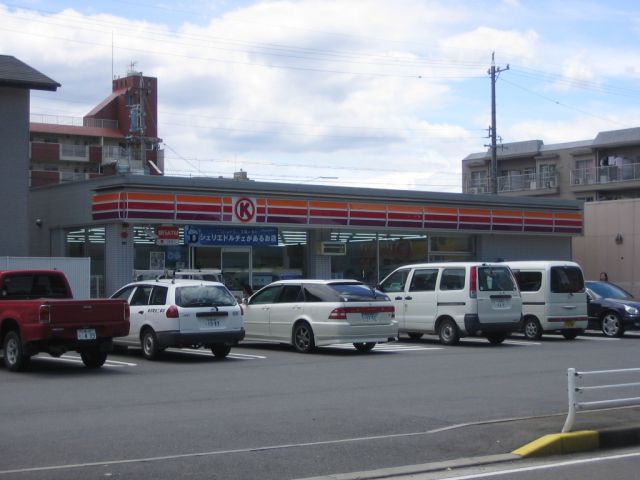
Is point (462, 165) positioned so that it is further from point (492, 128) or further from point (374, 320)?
point (374, 320)

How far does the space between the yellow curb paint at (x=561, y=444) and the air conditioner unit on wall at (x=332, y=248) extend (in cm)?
2252

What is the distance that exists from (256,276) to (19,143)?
855 centimetres

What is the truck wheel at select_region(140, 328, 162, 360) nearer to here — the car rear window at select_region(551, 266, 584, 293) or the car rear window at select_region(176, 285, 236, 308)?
the car rear window at select_region(176, 285, 236, 308)

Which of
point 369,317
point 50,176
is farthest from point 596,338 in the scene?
point 50,176

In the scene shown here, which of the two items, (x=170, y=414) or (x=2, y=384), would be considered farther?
(x=2, y=384)

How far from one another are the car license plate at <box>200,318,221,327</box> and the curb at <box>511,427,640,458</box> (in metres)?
9.93

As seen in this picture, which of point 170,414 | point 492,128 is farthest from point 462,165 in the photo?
point 170,414

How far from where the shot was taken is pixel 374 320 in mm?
20062

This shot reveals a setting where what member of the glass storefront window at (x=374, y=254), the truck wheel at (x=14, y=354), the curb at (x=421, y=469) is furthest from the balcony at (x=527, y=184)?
the curb at (x=421, y=469)

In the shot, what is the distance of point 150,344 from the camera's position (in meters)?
18.9

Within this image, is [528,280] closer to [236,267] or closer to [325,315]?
[325,315]

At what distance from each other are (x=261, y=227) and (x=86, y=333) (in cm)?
1457

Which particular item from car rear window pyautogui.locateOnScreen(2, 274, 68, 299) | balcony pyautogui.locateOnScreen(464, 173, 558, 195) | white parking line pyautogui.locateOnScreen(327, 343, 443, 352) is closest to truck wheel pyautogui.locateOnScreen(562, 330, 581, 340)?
white parking line pyautogui.locateOnScreen(327, 343, 443, 352)

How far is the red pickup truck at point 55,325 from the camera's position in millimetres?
16031
